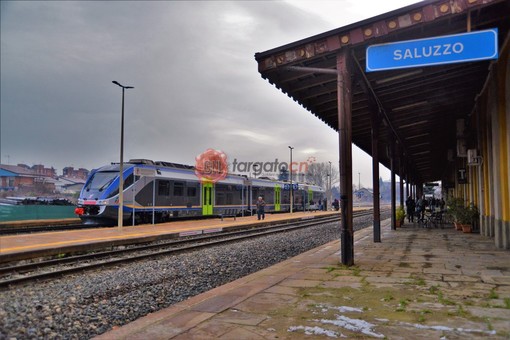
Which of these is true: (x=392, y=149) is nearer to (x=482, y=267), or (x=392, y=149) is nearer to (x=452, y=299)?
(x=482, y=267)

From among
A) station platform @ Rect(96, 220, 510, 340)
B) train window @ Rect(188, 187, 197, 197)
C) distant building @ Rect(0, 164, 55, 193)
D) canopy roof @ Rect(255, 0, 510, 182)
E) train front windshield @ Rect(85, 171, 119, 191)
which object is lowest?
station platform @ Rect(96, 220, 510, 340)

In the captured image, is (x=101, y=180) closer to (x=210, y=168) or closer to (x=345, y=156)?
(x=210, y=168)

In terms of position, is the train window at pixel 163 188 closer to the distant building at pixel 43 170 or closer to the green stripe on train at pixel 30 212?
the green stripe on train at pixel 30 212

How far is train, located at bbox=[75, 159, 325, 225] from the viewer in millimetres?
16500

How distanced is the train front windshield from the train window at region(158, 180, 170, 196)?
2.36 m

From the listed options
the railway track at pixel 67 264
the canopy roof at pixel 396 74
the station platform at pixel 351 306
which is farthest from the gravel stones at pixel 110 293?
the canopy roof at pixel 396 74

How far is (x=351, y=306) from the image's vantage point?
4367 mm

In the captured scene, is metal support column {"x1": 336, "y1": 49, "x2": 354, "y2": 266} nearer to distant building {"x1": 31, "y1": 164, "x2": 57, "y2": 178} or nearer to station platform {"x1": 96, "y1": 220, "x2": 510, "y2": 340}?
station platform {"x1": 96, "y1": 220, "x2": 510, "y2": 340}

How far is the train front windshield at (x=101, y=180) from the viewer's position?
1669 centimetres

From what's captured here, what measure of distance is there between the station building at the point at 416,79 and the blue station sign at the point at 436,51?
0.01 metres

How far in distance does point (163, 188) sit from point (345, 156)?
43.0ft

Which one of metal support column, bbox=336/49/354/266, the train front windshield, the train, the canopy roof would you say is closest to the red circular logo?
the train

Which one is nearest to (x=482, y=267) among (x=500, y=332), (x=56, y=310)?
(x=500, y=332)

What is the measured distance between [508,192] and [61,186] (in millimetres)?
67666
